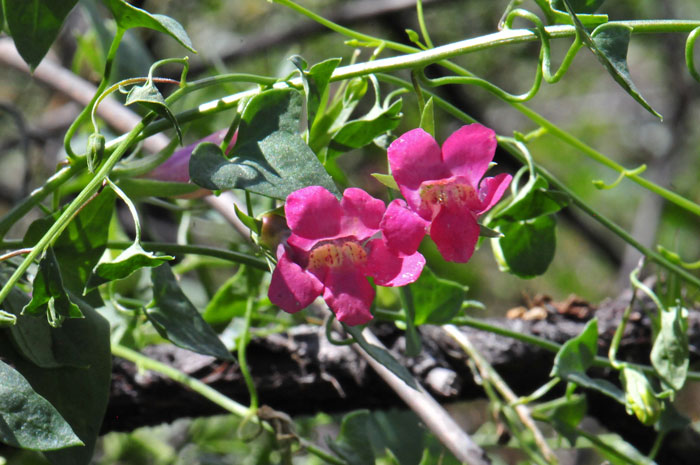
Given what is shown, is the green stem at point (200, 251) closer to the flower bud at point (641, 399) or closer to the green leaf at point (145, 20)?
the green leaf at point (145, 20)

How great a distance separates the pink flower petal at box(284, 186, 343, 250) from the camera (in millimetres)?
373

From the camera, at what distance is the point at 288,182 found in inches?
14.9

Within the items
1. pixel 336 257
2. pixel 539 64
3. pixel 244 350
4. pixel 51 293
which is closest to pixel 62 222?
pixel 51 293

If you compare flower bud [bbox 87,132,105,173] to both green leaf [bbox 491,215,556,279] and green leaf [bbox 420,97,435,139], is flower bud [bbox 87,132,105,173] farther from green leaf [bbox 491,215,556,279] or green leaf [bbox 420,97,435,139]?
green leaf [bbox 491,215,556,279]

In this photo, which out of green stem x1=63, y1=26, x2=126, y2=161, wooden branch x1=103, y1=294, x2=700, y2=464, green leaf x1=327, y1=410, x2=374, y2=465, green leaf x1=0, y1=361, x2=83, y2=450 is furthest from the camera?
wooden branch x1=103, y1=294, x2=700, y2=464

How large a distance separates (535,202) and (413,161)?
15 centimetres

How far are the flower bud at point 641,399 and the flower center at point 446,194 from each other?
11.1 inches

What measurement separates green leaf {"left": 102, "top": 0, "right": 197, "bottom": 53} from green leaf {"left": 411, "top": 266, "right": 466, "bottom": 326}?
0.86 feet

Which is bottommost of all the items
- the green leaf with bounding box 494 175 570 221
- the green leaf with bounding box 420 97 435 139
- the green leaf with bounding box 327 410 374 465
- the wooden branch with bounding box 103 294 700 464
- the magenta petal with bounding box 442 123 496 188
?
the wooden branch with bounding box 103 294 700 464

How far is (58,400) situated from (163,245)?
108 millimetres

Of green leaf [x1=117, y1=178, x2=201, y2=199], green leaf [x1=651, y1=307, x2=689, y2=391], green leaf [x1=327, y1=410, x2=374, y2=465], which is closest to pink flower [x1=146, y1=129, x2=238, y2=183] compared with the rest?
green leaf [x1=117, y1=178, x2=201, y2=199]

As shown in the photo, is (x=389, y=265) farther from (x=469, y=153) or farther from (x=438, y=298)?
(x=438, y=298)

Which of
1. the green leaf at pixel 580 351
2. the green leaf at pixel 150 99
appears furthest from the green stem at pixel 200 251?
the green leaf at pixel 580 351

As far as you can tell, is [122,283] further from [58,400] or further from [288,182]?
[288,182]
